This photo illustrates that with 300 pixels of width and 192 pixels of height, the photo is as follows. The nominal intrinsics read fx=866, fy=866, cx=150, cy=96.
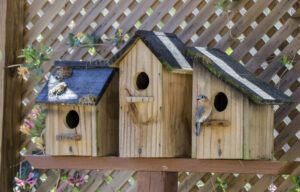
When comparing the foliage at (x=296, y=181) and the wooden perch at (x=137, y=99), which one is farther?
the foliage at (x=296, y=181)

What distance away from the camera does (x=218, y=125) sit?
2885 millimetres

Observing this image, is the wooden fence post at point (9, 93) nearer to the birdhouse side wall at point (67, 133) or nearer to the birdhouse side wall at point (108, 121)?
the birdhouse side wall at point (67, 133)

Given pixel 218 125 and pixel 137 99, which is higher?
pixel 137 99

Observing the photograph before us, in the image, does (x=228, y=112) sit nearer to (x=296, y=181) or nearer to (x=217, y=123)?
(x=217, y=123)

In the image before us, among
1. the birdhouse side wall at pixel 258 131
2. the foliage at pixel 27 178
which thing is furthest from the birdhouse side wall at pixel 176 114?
the foliage at pixel 27 178

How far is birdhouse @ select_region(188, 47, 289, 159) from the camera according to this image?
2852 millimetres

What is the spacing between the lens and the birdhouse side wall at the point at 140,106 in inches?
118

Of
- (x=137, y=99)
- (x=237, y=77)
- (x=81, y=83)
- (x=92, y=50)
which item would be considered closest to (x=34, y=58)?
(x=92, y=50)

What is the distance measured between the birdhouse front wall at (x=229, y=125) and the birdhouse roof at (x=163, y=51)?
0.09 metres

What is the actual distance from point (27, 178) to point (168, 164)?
1.23m

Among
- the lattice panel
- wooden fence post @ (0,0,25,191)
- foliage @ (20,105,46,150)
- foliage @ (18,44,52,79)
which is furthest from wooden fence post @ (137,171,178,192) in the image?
wooden fence post @ (0,0,25,191)

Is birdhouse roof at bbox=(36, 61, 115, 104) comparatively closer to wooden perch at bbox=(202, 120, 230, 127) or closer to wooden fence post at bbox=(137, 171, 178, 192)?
wooden fence post at bbox=(137, 171, 178, 192)

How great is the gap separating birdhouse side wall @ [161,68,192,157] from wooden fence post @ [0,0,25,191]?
51.9 inches

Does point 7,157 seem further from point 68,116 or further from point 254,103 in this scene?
point 254,103
